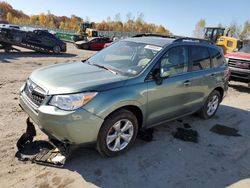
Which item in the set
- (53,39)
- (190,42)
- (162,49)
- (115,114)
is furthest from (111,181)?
(53,39)

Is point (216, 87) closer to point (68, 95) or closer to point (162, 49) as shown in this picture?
point (162, 49)

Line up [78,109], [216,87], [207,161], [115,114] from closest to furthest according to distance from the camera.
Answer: [78,109] < [115,114] < [207,161] < [216,87]

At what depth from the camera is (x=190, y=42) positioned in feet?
18.0

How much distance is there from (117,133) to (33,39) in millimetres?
16744

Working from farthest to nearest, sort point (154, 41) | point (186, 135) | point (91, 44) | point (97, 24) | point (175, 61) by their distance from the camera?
point (97, 24) < point (91, 44) < point (186, 135) < point (154, 41) < point (175, 61)

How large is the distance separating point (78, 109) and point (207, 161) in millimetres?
2389

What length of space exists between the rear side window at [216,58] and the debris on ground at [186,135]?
5.64 ft

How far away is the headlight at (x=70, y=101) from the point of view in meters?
3.60

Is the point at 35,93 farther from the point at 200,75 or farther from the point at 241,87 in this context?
the point at 241,87

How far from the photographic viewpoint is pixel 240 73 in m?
10.3

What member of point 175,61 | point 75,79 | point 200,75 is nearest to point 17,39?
point 200,75

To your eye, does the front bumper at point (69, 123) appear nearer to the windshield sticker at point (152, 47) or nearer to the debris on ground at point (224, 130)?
the windshield sticker at point (152, 47)

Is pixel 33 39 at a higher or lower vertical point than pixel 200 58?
lower

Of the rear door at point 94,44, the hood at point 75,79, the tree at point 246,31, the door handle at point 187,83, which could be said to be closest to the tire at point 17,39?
the rear door at point 94,44
